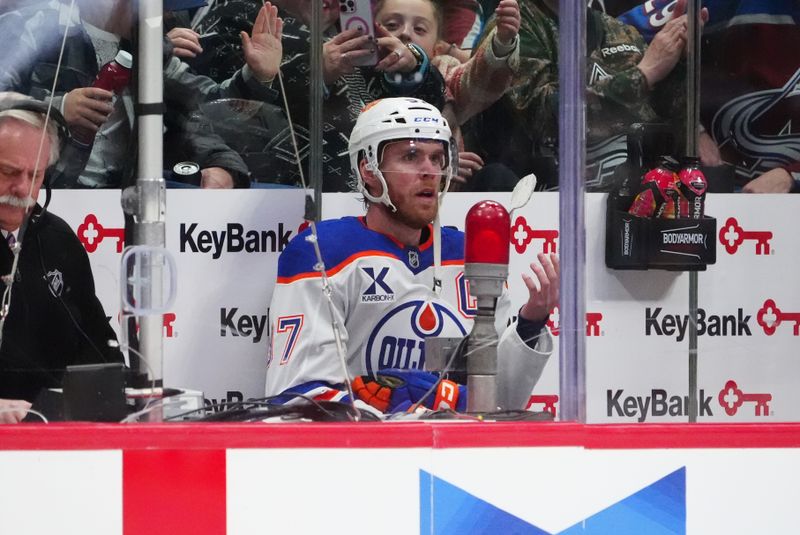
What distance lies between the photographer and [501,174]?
8.36 ft

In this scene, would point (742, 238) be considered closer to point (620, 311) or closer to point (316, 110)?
point (620, 311)

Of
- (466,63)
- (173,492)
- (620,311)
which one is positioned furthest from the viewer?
→ (466,63)

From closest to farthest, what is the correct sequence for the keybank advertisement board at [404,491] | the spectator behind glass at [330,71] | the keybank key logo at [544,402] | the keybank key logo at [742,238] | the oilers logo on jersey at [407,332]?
the keybank advertisement board at [404,491], the keybank key logo at [544,402], the oilers logo on jersey at [407,332], the keybank key logo at [742,238], the spectator behind glass at [330,71]

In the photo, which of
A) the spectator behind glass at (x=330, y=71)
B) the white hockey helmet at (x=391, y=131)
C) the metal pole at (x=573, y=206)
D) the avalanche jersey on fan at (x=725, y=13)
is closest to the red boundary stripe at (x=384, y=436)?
the metal pole at (x=573, y=206)

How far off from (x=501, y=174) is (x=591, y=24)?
1.23 ft

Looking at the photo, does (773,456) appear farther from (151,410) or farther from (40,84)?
(40,84)

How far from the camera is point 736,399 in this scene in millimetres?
2441

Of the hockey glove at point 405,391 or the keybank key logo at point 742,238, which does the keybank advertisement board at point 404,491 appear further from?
the keybank key logo at point 742,238

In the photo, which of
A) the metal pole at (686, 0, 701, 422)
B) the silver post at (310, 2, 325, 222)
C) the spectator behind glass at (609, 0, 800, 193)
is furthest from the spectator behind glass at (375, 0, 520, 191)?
the metal pole at (686, 0, 701, 422)

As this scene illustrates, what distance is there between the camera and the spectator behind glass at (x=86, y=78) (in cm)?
240

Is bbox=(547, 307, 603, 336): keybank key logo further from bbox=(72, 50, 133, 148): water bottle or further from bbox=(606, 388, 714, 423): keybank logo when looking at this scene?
bbox=(72, 50, 133, 148): water bottle

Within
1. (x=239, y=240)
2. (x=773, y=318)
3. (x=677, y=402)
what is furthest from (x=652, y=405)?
(x=239, y=240)

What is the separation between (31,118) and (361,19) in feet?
2.73

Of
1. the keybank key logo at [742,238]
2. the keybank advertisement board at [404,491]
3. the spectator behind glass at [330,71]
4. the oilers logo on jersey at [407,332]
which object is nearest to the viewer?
the keybank advertisement board at [404,491]
